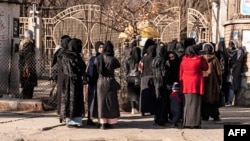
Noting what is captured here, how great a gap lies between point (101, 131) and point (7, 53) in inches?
222

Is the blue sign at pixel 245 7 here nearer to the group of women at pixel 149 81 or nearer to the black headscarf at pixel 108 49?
the group of women at pixel 149 81

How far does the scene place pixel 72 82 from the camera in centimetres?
1039

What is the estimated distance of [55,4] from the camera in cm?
3422

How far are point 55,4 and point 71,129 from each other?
81.0 ft

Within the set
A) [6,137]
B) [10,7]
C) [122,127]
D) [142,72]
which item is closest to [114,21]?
[10,7]

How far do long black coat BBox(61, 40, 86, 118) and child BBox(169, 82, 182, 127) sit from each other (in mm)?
1903

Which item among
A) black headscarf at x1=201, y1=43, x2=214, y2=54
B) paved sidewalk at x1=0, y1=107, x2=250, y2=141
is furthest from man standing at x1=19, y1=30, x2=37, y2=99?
black headscarf at x1=201, y1=43, x2=214, y2=54

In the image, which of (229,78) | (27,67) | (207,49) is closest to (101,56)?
(207,49)

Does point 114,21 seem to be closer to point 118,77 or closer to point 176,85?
point 118,77

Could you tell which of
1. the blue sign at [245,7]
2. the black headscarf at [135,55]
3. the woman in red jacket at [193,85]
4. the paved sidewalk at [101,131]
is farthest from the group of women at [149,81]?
the blue sign at [245,7]

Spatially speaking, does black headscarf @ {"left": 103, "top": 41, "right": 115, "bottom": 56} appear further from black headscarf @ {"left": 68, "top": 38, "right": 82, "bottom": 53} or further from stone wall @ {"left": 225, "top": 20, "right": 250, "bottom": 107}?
stone wall @ {"left": 225, "top": 20, "right": 250, "bottom": 107}

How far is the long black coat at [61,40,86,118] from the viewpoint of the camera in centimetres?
1033

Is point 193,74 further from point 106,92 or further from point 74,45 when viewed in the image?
point 74,45

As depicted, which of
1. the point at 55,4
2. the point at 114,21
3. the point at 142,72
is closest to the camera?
the point at 142,72
